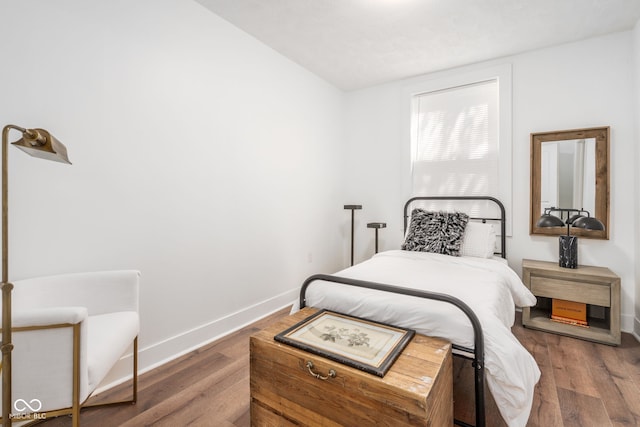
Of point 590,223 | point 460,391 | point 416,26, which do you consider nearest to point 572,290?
point 590,223

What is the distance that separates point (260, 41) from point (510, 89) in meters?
2.60

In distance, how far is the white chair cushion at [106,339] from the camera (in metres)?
1.26

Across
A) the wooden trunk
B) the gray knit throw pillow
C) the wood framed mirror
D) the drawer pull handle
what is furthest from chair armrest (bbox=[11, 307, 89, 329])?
the wood framed mirror

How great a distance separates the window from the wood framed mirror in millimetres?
246

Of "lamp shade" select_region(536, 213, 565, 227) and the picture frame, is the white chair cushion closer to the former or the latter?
the picture frame

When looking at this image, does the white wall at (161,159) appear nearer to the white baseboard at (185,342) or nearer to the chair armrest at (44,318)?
the white baseboard at (185,342)

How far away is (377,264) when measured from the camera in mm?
2469

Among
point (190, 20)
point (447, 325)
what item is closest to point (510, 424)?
point (447, 325)

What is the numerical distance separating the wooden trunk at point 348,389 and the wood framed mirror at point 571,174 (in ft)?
7.73

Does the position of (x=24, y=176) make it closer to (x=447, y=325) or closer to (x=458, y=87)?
(x=447, y=325)

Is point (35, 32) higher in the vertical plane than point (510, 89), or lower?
lower

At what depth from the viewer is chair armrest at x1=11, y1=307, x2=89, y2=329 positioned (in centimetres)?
109

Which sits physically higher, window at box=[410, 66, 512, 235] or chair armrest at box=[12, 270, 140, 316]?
window at box=[410, 66, 512, 235]

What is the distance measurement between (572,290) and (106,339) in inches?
132
